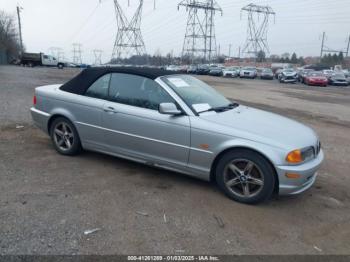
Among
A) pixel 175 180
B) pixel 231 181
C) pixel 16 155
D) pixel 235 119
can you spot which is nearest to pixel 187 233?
pixel 231 181

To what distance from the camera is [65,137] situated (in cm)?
527

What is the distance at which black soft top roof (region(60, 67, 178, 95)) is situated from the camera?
4701 millimetres

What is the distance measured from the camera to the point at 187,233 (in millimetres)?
3248

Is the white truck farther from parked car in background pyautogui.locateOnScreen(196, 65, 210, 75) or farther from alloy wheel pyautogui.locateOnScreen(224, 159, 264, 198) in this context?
alloy wheel pyautogui.locateOnScreen(224, 159, 264, 198)

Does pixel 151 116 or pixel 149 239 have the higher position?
pixel 151 116

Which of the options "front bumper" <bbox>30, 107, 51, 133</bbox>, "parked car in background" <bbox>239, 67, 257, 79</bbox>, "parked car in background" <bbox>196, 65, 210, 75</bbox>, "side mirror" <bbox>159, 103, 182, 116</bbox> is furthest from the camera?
"parked car in background" <bbox>196, 65, 210, 75</bbox>

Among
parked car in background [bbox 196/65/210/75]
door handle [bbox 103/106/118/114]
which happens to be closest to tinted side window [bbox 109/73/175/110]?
door handle [bbox 103/106/118/114]

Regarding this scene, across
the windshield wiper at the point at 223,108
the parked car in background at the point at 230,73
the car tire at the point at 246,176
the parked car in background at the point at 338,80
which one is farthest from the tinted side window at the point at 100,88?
the parked car in background at the point at 230,73

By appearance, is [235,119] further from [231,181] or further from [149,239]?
[149,239]

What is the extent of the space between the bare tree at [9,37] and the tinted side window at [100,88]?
225 feet

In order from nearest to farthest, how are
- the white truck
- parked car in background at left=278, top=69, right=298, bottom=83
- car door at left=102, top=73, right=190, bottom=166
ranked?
car door at left=102, top=73, right=190, bottom=166
parked car in background at left=278, top=69, right=298, bottom=83
the white truck

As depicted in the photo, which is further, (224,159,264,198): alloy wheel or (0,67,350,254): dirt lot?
(224,159,264,198): alloy wheel

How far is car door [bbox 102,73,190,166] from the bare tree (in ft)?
227

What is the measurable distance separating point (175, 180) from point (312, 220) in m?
1.82
